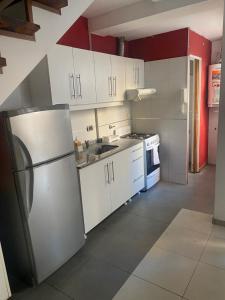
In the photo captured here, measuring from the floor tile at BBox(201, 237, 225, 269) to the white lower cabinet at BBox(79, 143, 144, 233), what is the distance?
1203 mm

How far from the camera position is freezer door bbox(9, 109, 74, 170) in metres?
1.74

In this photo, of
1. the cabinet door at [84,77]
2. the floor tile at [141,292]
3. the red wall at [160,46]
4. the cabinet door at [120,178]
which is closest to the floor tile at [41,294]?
the floor tile at [141,292]

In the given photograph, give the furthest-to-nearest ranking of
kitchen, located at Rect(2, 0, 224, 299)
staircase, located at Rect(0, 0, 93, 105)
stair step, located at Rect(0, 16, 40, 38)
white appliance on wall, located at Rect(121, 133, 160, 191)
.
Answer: white appliance on wall, located at Rect(121, 133, 160, 191)
kitchen, located at Rect(2, 0, 224, 299)
staircase, located at Rect(0, 0, 93, 105)
stair step, located at Rect(0, 16, 40, 38)

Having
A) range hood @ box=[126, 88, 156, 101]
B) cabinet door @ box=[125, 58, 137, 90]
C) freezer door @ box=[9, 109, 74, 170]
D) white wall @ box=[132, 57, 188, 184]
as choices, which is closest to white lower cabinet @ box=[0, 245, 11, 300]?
freezer door @ box=[9, 109, 74, 170]

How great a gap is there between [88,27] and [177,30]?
1.44m

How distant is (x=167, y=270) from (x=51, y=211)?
1191 mm

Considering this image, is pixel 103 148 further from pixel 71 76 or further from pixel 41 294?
pixel 41 294

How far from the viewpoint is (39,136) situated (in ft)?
6.08

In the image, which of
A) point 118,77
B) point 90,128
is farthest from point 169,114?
point 90,128

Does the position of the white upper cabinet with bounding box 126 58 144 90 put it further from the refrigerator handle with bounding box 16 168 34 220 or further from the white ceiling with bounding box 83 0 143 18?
the refrigerator handle with bounding box 16 168 34 220

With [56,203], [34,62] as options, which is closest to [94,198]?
[56,203]

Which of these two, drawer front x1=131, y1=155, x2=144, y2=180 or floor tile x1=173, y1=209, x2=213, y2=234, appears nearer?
floor tile x1=173, y1=209, x2=213, y2=234

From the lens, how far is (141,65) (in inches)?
153

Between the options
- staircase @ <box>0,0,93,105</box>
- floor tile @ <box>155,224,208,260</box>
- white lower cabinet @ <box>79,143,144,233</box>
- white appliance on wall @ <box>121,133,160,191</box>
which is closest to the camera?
staircase @ <box>0,0,93,105</box>
